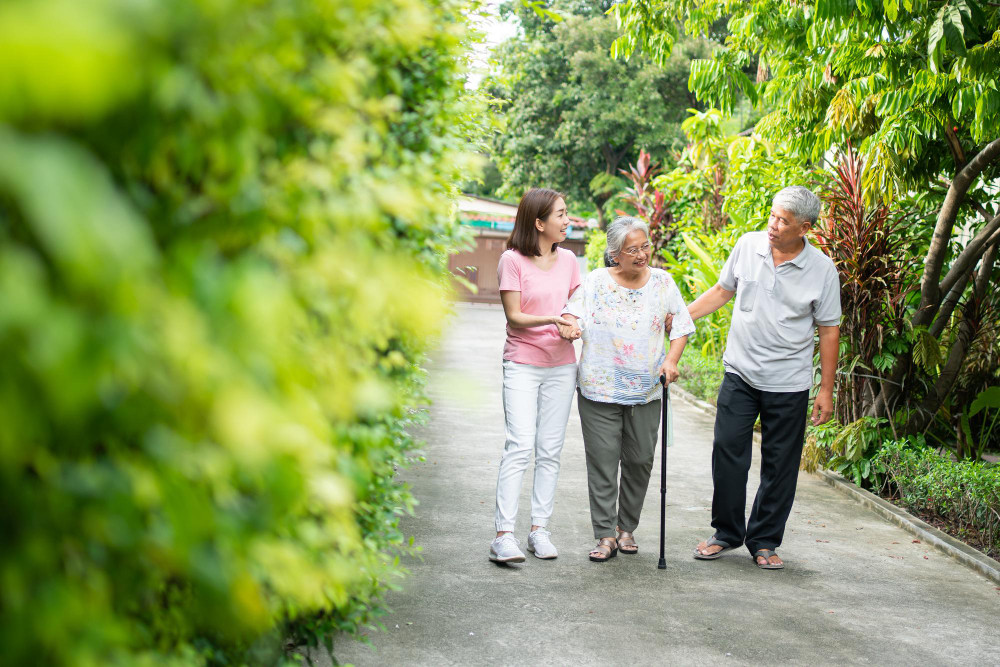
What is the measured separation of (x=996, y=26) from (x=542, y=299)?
3.63m

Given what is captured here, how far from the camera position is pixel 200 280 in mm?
→ 937

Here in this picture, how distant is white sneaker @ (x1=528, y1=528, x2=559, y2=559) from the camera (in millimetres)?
5340

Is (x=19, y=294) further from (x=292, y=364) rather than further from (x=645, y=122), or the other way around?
(x=645, y=122)

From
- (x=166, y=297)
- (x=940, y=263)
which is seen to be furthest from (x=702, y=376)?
(x=166, y=297)

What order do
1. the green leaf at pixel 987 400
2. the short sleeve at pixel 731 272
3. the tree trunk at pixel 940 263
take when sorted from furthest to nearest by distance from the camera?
the green leaf at pixel 987 400, the tree trunk at pixel 940 263, the short sleeve at pixel 731 272

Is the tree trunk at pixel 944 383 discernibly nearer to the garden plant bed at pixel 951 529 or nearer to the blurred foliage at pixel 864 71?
the garden plant bed at pixel 951 529

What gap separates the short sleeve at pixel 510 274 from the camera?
525 centimetres

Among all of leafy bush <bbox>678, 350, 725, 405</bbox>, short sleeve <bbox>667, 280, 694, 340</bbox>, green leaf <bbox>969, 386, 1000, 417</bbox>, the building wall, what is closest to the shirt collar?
short sleeve <bbox>667, 280, 694, 340</bbox>

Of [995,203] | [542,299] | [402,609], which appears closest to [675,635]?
[402,609]

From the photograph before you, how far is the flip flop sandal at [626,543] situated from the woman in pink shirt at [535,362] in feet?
1.44

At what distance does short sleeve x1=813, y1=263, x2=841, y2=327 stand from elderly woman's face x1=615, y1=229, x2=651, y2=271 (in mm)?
1055

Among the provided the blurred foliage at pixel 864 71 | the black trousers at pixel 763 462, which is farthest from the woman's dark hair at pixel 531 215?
the blurred foliage at pixel 864 71

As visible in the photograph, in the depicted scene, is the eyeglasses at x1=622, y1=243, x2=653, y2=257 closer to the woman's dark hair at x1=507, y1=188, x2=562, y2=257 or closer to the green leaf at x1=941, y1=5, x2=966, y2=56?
the woman's dark hair at x1=507, y1=188, x2=562, y2=257

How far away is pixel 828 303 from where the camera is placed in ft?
17.7
